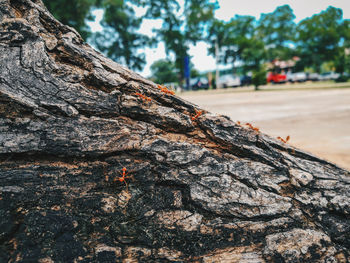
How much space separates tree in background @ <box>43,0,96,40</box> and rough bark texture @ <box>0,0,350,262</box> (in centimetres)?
2497

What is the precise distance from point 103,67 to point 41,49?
0.48 metres

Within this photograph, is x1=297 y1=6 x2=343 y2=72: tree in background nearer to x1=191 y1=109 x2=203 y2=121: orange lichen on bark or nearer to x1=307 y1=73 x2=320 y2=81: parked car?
x1=307 y1=73 x2=320 y2=81: parked car

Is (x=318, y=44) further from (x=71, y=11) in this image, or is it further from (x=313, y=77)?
(x=71, y=11)

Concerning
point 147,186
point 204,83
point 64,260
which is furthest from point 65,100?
point 204,83

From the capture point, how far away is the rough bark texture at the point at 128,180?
1524 millimetres

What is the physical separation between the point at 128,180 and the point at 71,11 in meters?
28.3

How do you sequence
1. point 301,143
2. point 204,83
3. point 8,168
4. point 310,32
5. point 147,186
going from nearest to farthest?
1. point 8,168
2. point 147,186
3. point 301,143
4. point 204,83
5. point 310,32

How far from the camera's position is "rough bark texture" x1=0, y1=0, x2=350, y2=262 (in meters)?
1.52

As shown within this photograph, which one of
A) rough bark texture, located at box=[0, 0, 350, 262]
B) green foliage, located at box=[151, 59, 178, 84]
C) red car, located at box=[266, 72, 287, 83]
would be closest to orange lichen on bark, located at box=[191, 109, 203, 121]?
rough bark texture, located at box=[0, 0, 350, 262]

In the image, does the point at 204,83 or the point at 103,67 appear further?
the point at 204,83

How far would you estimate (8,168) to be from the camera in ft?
5.17

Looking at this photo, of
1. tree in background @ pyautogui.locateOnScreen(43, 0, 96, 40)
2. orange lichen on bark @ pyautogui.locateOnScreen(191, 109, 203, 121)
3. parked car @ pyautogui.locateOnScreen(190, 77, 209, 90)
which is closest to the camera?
orange lichen on bark @ pyautogui.locateOnScreen(191, 109, 203, 121)

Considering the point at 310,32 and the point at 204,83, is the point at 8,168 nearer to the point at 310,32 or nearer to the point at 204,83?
the point at 204,83

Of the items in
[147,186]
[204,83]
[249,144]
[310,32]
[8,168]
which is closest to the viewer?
[8,168]
